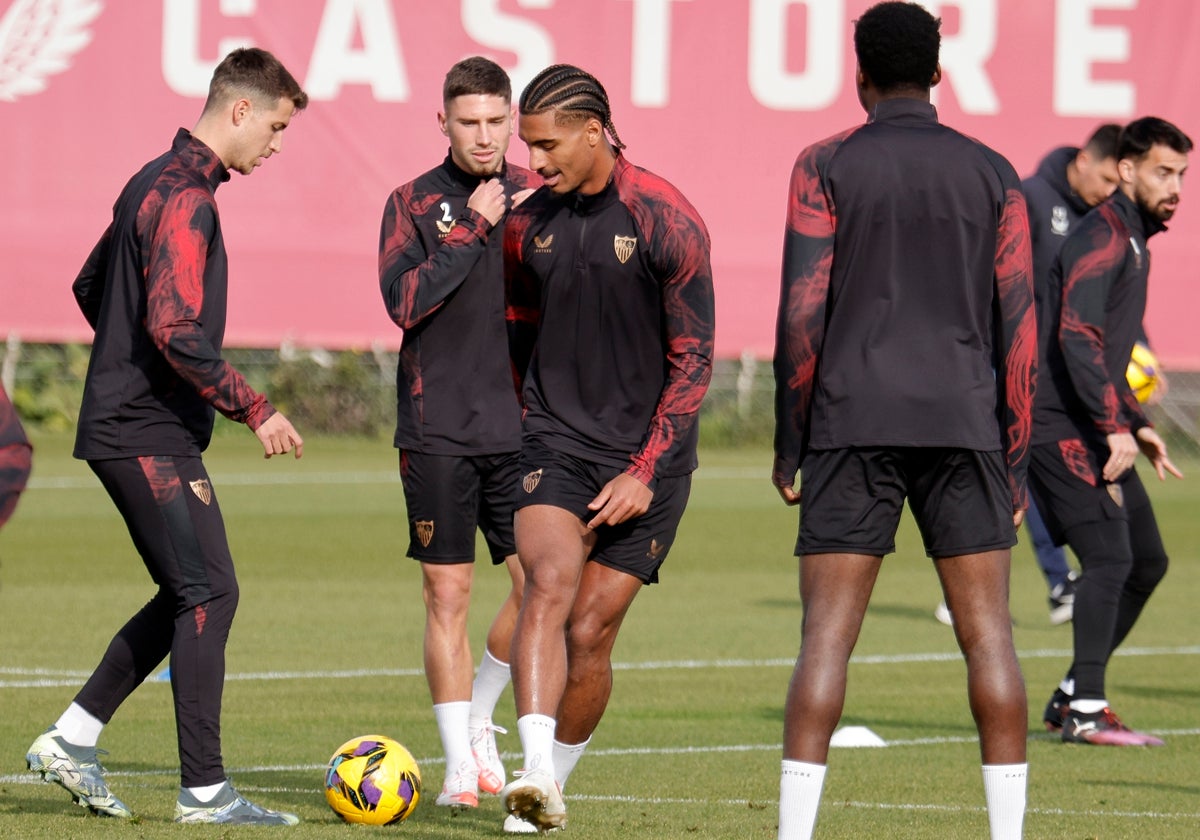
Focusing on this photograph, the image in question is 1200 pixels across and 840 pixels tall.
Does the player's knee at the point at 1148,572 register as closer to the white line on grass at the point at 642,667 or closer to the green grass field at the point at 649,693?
the green grass field at the point at 649,693

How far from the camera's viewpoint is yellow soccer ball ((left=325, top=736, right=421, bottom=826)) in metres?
7.05

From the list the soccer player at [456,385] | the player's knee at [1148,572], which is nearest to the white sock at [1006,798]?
the soccer player at [456,385]

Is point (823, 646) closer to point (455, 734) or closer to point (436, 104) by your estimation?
point (455, 734)

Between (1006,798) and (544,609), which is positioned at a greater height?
(544,609)

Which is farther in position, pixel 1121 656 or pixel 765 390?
pixel 765 390

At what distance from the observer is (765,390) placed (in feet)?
98.1

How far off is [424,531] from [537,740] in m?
1.61

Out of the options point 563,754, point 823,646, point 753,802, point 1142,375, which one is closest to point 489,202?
point 563,754

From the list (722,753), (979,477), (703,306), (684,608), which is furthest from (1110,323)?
(684,608)

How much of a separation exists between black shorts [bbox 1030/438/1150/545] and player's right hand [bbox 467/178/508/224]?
3.08 metres

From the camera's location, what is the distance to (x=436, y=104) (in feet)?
82.2

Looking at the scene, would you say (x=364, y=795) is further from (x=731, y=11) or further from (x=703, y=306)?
(x=731, y=11)

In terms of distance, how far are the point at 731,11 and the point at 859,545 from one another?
20.5 metres

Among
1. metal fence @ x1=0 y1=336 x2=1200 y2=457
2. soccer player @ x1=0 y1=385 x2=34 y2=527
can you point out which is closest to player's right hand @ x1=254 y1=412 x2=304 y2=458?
soccer player @ x1=0 y1=385 x2=34 y2=527
